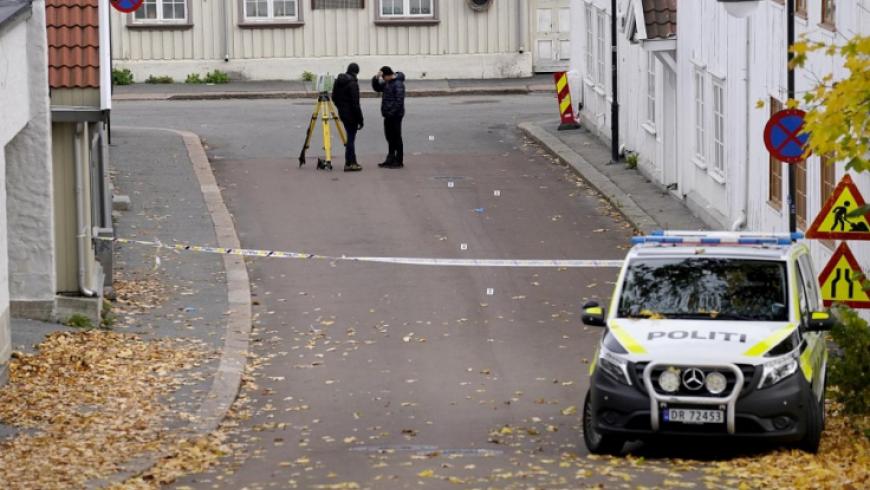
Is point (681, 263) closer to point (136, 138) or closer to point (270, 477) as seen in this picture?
point (270, 477)

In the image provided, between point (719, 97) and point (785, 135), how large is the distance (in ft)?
25.4

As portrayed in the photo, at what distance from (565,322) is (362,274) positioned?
372 centimetres

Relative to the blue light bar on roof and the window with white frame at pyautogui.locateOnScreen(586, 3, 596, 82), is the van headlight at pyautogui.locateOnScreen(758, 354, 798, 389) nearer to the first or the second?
the blue light bar on roof

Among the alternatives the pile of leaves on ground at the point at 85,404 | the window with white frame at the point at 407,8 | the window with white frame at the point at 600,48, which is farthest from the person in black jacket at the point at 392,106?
the window with white frame at the point at 407,8

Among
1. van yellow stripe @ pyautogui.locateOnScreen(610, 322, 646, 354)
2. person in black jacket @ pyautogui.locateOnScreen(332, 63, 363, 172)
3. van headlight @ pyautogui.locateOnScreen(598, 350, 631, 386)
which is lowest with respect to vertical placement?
van headlight @ pyautogui.locateOnScreen(598, 350, 631, 386)

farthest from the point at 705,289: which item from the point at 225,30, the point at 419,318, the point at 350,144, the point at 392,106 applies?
the point at 225,30

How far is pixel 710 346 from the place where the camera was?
12945mm

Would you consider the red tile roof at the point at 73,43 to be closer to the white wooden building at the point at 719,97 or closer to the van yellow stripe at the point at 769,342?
the white wooden building at the point at 719,97

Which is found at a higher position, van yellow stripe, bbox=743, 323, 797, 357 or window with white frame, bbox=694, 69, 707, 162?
window with white frame, bbox=694, 69, 707, 162

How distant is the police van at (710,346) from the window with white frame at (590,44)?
2212cm

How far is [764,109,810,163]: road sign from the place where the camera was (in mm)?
17969

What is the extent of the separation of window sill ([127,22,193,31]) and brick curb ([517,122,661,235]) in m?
11.2

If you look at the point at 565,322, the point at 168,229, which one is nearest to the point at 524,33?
the point at 168,229

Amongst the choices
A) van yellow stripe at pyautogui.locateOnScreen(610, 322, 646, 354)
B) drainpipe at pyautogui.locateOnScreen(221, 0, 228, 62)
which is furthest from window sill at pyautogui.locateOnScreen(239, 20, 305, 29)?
van yellow stripe at pyautogui.locateOnScreen(610, 322, 646, 354)
